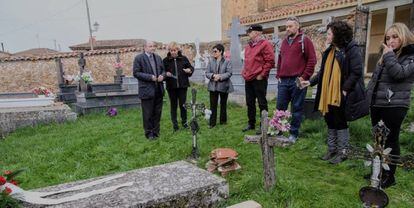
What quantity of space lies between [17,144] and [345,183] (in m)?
6.05

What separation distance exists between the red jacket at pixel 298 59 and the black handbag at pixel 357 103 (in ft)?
3.21

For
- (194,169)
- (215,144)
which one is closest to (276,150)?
(215,144)

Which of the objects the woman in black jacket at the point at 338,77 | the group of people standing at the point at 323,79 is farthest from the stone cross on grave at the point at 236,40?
the woman in black jacket at the point at 338,77

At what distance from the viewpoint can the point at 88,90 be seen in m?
9.77

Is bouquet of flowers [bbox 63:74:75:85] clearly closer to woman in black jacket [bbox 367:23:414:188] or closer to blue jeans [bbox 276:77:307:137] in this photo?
blue jeans [bbox 276:77:307:137]

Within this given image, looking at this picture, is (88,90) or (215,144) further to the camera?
(88,90)

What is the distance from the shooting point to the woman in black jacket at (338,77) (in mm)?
3504

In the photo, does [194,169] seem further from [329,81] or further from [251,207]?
[329,81]

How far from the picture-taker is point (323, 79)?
150 inches

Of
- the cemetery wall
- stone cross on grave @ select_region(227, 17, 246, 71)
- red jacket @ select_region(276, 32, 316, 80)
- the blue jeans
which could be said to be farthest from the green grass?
the cemetery wall

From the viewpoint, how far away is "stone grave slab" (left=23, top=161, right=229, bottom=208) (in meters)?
2.51

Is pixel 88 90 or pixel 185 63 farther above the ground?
pixel 185 63

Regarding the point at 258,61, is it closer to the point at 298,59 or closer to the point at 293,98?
the point at 298,59

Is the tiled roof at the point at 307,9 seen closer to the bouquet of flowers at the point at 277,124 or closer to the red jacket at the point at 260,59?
the red jacket at the point at 260,59
